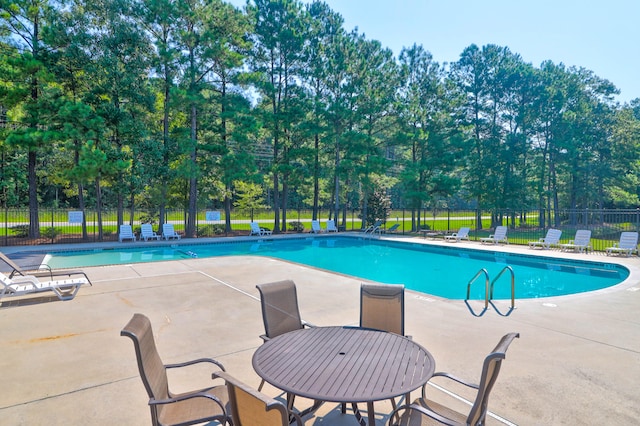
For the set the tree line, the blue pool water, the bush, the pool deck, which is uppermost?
the tree line

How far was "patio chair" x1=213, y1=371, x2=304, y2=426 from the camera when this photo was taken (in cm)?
157

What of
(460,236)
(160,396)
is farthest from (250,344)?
(460,236)

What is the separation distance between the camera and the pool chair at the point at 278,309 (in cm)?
327

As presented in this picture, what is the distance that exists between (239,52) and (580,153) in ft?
73.1

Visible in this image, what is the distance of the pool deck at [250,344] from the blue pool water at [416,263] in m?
2.49

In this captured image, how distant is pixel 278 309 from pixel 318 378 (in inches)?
47.7

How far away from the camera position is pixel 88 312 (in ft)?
18.2

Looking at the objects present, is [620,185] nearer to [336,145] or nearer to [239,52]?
[336,145]

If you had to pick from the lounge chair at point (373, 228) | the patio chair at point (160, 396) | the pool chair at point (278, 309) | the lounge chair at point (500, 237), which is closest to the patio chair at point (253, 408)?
the patio chair at point (160, 396)

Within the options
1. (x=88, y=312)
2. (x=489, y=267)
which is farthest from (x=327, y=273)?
(x=489, y=267)

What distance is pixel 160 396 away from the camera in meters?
2.29

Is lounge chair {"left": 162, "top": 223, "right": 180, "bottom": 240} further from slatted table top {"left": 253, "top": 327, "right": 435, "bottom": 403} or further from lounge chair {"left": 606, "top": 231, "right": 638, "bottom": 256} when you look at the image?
lounge chair {"left": 606, "top": 231, "right": 638, "bottom": 256}

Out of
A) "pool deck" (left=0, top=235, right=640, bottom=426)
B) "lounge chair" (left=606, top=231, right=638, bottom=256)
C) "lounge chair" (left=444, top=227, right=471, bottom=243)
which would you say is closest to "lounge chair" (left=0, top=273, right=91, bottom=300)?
"pool deck" (left=0, top=235, right=640, bottom=426)

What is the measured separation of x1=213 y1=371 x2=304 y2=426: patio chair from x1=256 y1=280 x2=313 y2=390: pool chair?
137cm
